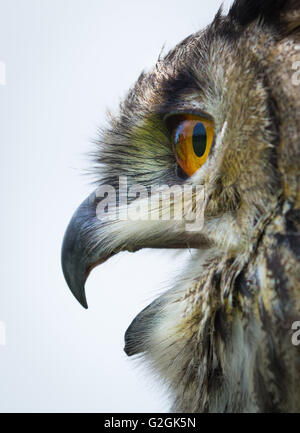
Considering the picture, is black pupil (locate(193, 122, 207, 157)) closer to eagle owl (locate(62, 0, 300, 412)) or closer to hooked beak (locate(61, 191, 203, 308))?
eagle owl (locate(62, 0, 300, 412))

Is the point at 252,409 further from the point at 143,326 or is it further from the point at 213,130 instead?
the point at 213,130

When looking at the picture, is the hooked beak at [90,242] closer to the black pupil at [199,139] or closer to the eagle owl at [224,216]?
the eagle owl at [224,216]

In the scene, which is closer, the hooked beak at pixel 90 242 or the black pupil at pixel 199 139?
the black pupil at pixel 199 139

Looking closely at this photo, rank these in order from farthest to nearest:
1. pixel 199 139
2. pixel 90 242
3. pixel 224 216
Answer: pixel 90 242
pixel 199 139
pixel 224 216

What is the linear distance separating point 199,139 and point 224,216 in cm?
31

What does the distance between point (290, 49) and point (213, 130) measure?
0.33m

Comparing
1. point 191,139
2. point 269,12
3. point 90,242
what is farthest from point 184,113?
point 90,242

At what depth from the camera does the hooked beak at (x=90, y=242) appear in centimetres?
168

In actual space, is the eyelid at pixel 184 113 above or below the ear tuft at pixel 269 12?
below

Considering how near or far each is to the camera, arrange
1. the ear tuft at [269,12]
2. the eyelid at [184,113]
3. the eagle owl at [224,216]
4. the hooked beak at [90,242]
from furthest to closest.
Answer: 1. the hooked beak at [90,242]
2. the eyelid at [184,113]
3. the ear tuft at [269,12]
4. the eagle owl at [224,216]

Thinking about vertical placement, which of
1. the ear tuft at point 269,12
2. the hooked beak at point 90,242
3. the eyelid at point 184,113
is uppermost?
the ear tuft at point 269,12

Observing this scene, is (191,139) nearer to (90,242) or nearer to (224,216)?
(224,216)

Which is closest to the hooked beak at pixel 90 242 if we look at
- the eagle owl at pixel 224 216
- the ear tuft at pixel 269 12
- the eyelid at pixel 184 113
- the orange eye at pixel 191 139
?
the eagle owl at pixel 224 216

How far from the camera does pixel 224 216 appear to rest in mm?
1357
